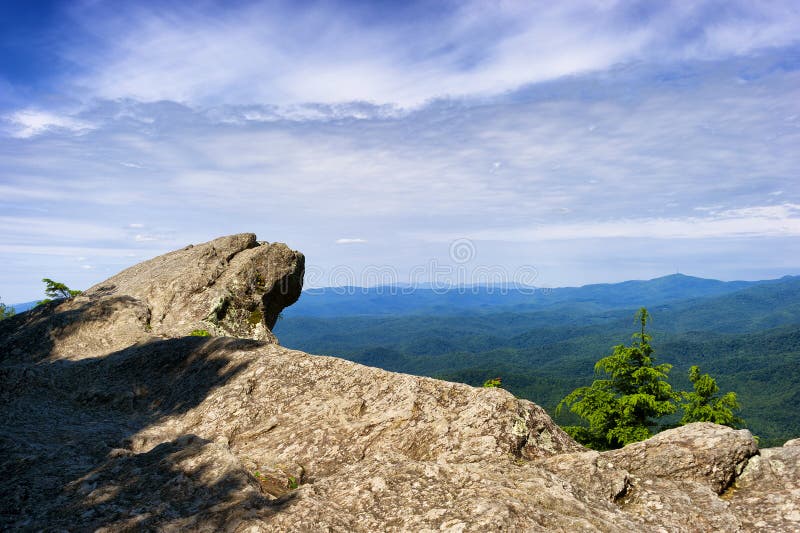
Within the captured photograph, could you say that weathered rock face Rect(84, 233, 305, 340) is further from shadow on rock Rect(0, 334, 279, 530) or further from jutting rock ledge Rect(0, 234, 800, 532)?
jutting rock ledge Rect(0, 234, 800, 532)

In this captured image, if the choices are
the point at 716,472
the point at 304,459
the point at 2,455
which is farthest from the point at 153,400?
the point at 716,472

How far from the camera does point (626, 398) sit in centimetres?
3278

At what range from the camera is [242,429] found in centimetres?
1257

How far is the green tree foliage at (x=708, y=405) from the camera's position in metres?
31.0

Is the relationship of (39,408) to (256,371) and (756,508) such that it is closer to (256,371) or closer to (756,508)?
(256,371)

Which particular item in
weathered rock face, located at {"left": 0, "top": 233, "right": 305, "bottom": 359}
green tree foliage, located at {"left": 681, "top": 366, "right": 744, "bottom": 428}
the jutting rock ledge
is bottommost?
green tree foliage, located at {"left": 681, "top": 366, "right": 744, "bottom": 428}

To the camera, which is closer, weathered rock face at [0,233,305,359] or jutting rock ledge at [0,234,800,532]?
jutting rock ledge at [0,234,800,532]

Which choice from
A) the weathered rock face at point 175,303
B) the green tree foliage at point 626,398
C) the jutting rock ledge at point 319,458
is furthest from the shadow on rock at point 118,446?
the green tree foliage at point 626,398

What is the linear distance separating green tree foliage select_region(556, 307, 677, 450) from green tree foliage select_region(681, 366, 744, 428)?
1174 millimetres

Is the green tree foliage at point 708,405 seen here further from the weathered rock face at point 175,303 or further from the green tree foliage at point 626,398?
the weathered rock face at point 175,303

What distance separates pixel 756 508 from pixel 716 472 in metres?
0.94

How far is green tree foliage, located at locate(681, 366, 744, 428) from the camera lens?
31.0 m

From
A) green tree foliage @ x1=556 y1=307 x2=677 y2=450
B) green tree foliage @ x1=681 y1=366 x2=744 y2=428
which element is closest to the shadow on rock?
green tree foliage @ x1=556 y1=307 x2=677 y2=450

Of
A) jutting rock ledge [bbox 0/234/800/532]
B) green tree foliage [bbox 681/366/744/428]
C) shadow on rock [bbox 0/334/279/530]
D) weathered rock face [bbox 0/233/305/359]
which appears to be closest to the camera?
jutting rock ledge [bbox 0/234/800/532]
